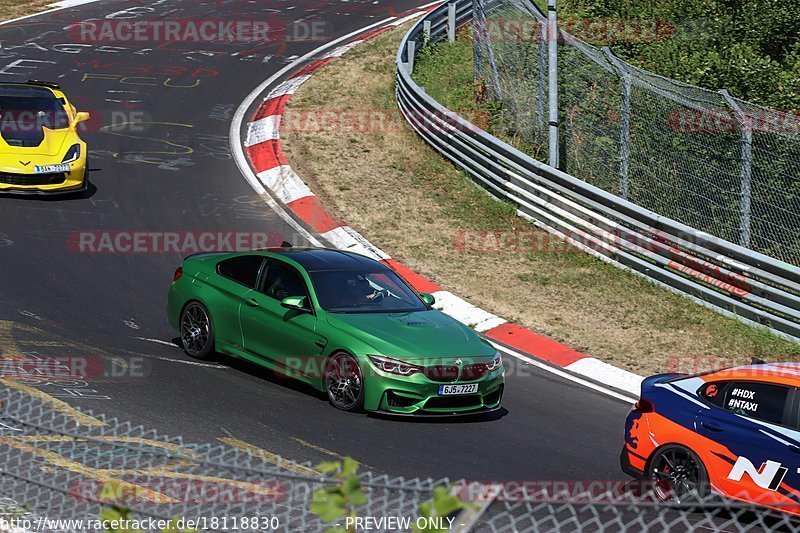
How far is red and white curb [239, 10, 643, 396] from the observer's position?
13374 millimetres

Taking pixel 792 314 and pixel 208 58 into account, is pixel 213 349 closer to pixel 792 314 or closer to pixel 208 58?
pixel 792 314

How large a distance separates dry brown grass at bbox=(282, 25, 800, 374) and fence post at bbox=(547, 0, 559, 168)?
48.8 inches

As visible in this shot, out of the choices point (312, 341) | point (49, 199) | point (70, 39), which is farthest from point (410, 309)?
point (70, 39)

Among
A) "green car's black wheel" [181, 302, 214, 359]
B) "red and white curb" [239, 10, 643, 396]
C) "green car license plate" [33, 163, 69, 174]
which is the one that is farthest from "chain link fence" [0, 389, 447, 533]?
"green car license plate" [33, 163, 69, 174]

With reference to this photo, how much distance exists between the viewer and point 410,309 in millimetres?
11641

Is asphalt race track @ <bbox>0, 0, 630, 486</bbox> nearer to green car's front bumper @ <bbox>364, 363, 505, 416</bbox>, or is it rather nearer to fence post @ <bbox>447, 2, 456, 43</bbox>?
green car's front bumper @ <bbox>364, 363, 505, 416</bbox>

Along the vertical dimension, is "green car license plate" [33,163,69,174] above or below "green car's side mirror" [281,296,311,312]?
below

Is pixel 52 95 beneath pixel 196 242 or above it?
above

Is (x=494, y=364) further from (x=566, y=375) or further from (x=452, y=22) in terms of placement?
(x=452, y=22)

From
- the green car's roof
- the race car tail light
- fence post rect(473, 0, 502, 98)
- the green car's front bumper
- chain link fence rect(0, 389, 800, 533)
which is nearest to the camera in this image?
chain link fence rect(0, 389, 800, 533)

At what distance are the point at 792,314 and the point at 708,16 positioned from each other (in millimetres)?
9907

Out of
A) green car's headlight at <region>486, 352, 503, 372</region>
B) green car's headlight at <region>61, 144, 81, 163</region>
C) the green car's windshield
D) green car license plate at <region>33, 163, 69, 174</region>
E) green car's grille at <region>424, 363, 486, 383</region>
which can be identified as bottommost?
green car's headlight at <region>486, 352, 503, 372</region>

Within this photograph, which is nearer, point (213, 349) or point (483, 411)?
point (483, 411)

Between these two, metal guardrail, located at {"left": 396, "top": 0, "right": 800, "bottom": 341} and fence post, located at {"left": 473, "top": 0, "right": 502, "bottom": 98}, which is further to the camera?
fence post, located at {"left": 473, "top": 0, "right": 502, "bottom": 98}
